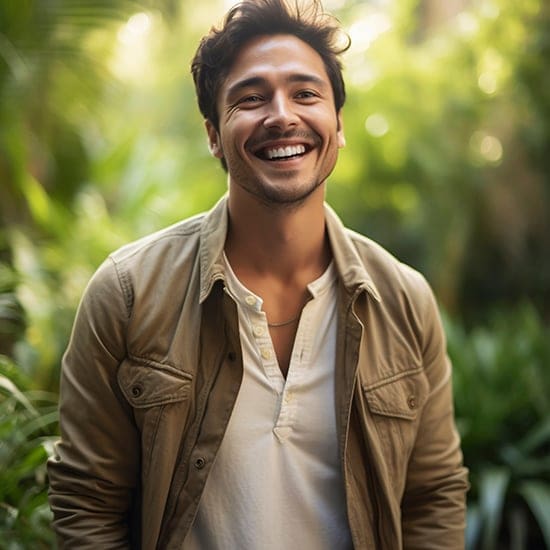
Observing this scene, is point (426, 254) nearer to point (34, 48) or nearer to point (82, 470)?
point (34, 48)

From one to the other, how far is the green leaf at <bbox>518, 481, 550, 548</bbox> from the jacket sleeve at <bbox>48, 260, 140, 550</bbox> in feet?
7.94

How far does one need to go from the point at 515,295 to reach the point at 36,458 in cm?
563

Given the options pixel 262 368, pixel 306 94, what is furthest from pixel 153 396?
pixel 306 94

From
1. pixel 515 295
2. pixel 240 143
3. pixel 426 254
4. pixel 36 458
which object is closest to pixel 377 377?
pixel 240 143

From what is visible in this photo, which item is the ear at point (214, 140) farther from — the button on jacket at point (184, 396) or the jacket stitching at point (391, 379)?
the jacket stitching at point (391, 379)

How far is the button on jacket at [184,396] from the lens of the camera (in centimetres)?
211

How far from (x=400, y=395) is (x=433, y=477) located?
0.30m

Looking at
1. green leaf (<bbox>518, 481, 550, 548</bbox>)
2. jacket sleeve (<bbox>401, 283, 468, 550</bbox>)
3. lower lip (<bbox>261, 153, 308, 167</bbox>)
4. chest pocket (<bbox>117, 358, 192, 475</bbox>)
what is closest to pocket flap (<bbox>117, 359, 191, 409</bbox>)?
chest pocket (<bbox>117, 358, 192, 475</bbox>)

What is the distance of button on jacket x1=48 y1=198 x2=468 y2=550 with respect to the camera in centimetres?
211

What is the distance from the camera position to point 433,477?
2.38 m

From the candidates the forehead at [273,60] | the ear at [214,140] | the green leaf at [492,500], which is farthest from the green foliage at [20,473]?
the green leaf at [492,500]

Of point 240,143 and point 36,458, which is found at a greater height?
point 240,143

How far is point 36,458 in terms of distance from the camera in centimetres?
253

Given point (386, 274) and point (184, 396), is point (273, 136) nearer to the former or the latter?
point (386, 274)
